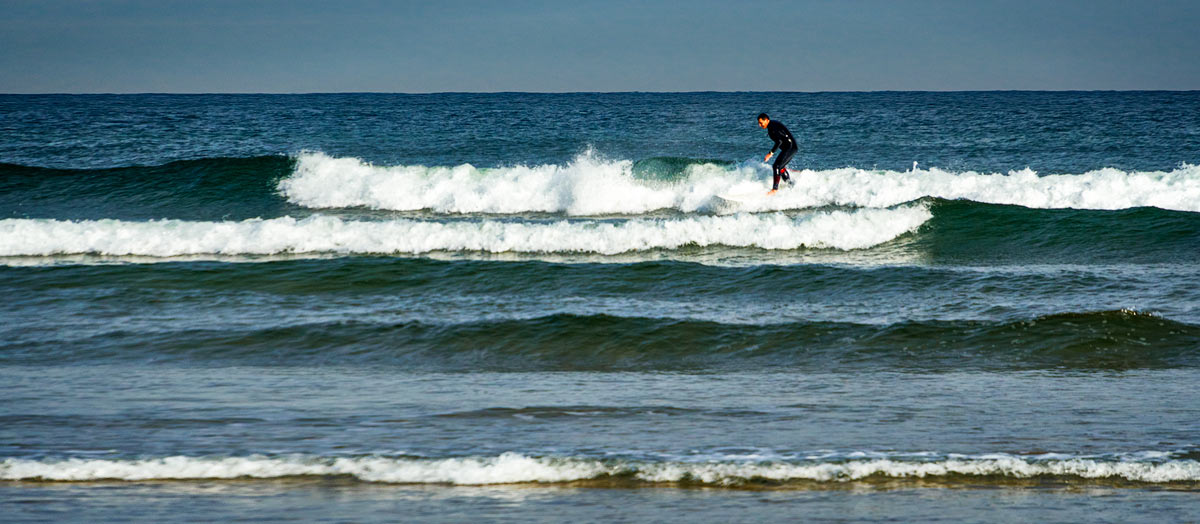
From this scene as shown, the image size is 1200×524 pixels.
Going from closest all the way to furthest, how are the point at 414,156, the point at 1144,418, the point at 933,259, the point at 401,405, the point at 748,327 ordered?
the point at 1144,418, the point at 401,405, the point at 748,327, the point at 933,259, the point at 414,156

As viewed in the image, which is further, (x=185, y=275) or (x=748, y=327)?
(x=185, y=275)

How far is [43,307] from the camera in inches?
402

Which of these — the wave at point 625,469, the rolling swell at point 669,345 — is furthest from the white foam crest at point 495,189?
the wave at point 625,469

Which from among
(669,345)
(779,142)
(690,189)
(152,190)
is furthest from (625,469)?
(152,190)

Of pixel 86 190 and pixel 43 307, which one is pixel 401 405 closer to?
pixel 43 307

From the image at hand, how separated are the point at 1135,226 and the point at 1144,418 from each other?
32.9 ft

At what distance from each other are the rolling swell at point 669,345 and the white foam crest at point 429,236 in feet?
16.2

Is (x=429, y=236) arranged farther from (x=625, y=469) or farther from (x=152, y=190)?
(x=625, y=469)

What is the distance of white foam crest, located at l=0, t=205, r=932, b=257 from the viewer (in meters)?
13.8

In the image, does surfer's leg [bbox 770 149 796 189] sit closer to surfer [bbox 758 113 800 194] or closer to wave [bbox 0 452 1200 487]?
surfer [bbox 758 113 800 194]

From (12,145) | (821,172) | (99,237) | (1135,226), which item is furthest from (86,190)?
(1135,226)

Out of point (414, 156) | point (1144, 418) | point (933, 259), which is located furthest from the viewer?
point (414, 156)

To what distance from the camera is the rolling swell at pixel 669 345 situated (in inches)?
304

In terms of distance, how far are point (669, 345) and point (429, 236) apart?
6.67m
